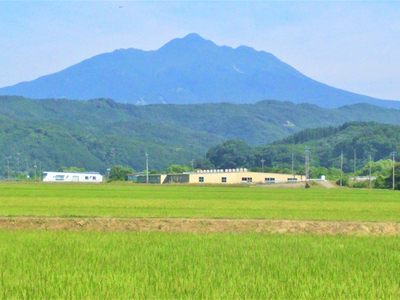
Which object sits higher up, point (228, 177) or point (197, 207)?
point (228, 177)

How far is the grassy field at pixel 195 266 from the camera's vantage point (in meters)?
13.2

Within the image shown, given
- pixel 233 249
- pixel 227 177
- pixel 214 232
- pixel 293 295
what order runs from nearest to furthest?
pixel 293 295 → pixel 233 249 → pixel 214 232 → pixel 227 177

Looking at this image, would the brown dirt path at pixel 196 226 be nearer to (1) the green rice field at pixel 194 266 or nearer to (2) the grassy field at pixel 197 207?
(1) the green rice field at pixel 194 266

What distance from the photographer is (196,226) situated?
86.9 feet

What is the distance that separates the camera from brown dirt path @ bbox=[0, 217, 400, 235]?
2600 centimetres

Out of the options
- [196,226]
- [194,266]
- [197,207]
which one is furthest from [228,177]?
[194,266]

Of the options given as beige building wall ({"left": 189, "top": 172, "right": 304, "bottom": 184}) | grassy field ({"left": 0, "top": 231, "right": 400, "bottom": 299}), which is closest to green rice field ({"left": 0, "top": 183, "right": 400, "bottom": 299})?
grassy field ({"left": 0, "top": 231, "right": 400, "bottom": 299})

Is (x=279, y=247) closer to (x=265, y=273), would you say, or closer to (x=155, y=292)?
(x=265, y=273)

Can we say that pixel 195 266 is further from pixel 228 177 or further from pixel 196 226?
pixel 228 177

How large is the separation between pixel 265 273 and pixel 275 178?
141 m

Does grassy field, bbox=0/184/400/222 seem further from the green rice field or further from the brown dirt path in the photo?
the green rice field

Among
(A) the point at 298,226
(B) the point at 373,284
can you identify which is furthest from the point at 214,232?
(B) the point at 373,284

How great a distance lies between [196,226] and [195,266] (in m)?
10.5

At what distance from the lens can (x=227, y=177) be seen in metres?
151
